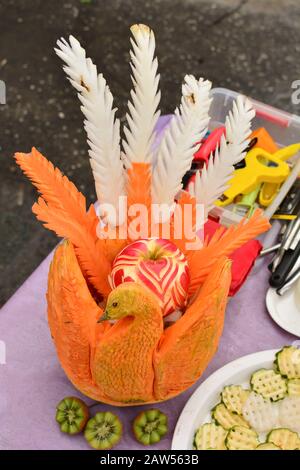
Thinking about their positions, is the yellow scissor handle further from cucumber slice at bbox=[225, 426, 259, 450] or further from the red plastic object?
cucumber slice at bbox=[225, 426, 259, 450]

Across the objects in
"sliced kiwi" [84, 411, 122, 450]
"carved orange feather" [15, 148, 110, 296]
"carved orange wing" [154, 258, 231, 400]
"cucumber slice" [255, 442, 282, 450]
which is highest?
"carved orange feather" [15, 148, 110, 296]

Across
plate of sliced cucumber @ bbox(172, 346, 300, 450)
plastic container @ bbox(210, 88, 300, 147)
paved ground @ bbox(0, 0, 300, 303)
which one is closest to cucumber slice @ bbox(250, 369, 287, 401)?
plate of sliced cucumber @ bbox(172, 346, 300, 450)

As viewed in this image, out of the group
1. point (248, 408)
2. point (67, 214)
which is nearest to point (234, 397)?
point (248, 408)

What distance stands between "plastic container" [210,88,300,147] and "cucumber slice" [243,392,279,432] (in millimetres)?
575

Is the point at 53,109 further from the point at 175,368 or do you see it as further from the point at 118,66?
the point at 175,368

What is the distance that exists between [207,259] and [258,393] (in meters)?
0.22

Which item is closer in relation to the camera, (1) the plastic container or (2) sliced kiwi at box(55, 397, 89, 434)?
(2) sliced kiwi at box(55, 397, 89, 434)

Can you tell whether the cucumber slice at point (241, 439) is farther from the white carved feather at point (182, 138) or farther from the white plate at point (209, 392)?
the white carved feather at point (182, 138)

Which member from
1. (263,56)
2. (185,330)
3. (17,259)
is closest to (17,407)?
(185,330)

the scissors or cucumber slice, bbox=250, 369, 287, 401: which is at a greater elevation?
the scissors

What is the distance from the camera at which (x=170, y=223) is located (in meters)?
0.76

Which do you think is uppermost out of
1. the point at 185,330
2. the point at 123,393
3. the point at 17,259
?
the point at 185,330

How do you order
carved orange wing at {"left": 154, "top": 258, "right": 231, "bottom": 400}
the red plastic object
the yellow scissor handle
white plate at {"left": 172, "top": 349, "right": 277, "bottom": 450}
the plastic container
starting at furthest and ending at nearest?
the plastic container, the yellow scissor handle, the red plastic object, white plate at {"left": 172, "top": 349, "right": 277, "bottom": 450}, carved orange wing at {"left": 154, "top": 258, "right": 231, "bottom": 400}

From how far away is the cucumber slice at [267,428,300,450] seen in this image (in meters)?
0.74
